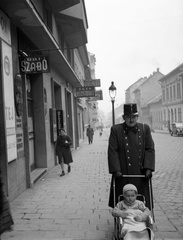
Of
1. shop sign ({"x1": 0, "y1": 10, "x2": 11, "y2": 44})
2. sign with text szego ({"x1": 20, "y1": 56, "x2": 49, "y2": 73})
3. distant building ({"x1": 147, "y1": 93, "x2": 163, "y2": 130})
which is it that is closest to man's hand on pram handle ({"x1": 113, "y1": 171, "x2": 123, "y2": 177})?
shop sign ({"x1": 0, "y1": 10, "x2": 11, "y2": 44})

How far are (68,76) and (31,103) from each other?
577cm

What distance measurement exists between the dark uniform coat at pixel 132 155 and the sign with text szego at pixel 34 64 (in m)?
3.71

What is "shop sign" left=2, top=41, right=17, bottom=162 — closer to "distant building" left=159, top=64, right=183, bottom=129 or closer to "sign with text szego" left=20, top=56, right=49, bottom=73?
"sign with text szego" left=20, top=56, right=49, bottom=73

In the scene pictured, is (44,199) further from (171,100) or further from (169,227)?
(171,100)

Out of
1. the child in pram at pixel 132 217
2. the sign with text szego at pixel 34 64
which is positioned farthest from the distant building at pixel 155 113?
the child in pram at pixel 132 217

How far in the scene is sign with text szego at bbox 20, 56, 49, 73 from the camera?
715cm

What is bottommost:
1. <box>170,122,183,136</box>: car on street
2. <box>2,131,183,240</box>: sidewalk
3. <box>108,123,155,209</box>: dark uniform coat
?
<box>170,122,183,136</box>: car on street

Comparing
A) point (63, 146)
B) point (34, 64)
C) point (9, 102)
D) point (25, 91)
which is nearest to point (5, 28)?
point (34, 64)

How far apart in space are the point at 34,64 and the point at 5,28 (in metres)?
1.35

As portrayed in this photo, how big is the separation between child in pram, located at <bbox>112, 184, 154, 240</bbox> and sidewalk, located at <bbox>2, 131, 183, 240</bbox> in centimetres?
78

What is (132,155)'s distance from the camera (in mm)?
4133

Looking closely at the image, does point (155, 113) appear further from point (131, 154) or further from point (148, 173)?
point (148, 173)

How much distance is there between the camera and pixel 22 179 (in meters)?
6.99

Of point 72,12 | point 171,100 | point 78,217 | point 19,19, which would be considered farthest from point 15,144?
point 171,100
